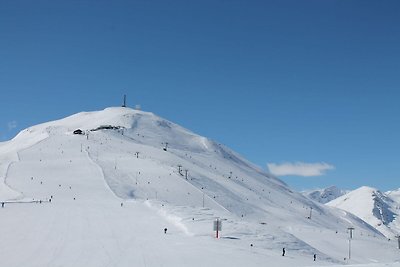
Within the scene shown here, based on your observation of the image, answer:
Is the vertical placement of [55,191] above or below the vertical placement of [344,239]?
above

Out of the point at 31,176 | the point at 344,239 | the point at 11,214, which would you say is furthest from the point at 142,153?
the point at 11,214

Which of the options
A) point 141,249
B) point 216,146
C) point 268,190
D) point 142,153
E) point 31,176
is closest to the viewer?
point 141,249

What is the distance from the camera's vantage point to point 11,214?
136ft

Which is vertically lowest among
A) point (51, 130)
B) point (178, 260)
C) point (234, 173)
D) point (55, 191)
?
point (178, 260)

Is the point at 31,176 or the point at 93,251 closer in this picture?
the point at 93,251

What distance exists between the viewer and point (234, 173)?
132125 millimetres

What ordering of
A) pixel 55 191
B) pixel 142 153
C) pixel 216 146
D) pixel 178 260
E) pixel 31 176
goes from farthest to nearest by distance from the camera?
pixel 216 146, pixel 142 153, pixel 31 176, pixel 55 191, pixel 178 260

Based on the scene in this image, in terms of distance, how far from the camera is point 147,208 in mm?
53938

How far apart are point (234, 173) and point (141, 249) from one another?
105527 mm

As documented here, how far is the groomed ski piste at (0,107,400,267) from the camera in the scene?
27.1 metres

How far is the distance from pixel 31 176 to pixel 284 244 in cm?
5637

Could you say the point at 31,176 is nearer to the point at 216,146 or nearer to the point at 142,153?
the point at 142,153

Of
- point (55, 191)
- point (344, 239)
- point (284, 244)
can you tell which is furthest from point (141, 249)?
point (344, 239)

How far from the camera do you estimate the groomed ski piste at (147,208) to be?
88.8 ft
